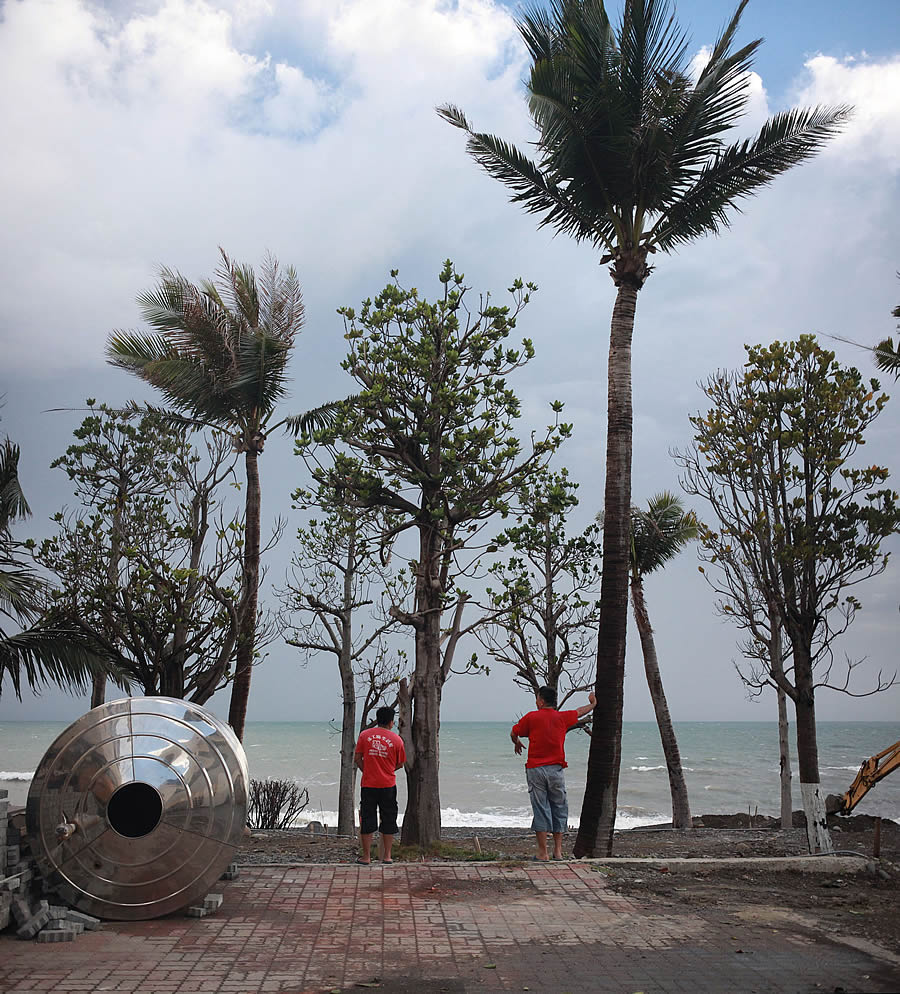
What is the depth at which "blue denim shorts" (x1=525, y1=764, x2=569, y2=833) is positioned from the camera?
10.4 m

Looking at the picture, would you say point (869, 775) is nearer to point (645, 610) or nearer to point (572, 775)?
point (645, 610)

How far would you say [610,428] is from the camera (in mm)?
13922

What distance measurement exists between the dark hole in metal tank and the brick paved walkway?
753 millimetres

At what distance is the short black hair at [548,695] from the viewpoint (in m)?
10.5

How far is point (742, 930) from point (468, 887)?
2.68 metres

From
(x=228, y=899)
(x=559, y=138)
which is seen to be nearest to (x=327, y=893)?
(x=228, y=899)

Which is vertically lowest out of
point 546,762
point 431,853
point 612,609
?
point 431,853

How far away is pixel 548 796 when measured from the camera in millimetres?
10477

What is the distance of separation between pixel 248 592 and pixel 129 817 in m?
9.68

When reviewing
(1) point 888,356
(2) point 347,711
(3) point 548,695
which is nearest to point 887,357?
(1) point 888,356

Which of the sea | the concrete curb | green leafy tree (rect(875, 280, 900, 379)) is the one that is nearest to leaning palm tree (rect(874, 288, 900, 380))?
→ green leafy tree (rect(875, 280, 900, 379))

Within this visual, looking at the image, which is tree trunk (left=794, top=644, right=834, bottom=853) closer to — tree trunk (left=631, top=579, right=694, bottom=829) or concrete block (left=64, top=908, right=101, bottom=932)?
A: concrete block (left=64, top=908, right=101, bottom=932)

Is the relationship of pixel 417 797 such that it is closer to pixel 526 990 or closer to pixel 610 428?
pixel 610 428

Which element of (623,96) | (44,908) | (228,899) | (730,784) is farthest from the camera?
(730,784)
